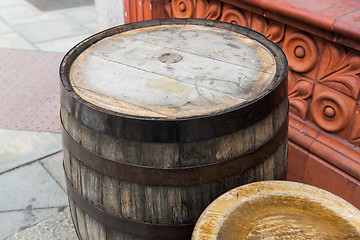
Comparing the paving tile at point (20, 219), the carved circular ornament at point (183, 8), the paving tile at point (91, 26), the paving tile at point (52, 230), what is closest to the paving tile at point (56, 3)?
the paving tile at point (91, 26)

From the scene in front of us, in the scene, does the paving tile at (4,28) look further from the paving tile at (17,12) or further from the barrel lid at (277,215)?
the barrel lid at (277,215)

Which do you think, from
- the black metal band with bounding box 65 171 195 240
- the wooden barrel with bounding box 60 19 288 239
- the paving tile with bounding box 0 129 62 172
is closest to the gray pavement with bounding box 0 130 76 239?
the paving tile with bounding box 0 129 62 172

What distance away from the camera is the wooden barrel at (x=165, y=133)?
132 cm

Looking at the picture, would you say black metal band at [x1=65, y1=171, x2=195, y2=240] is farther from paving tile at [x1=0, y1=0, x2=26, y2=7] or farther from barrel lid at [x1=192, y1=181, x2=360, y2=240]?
paving tile at [x1=0, y1=0, x2=26, y2=7]

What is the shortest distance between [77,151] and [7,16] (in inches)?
215

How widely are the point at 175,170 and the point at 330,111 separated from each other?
130 cm

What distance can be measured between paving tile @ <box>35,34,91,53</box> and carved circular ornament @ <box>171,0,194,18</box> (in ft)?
7.24

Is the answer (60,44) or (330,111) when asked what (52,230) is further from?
(60,44)

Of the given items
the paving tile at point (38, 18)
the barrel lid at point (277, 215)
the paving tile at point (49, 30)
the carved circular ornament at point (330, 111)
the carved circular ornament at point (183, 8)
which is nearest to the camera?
the barrel lid at point (277, 215)

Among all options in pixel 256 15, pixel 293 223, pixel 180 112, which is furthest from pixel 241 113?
pixel 256 15

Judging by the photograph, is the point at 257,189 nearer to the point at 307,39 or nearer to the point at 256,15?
the point at 307,39

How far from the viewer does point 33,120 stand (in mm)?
3572

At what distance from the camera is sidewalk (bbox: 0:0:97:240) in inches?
101

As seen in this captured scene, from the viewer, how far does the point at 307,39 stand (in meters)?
Answer: 2.23
